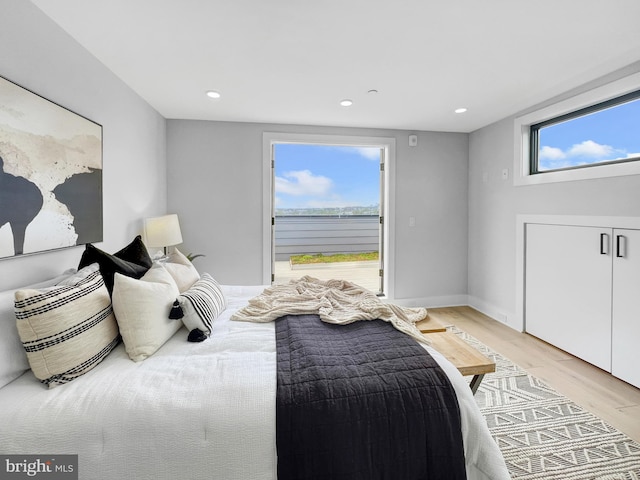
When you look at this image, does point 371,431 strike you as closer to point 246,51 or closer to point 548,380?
point 548,380

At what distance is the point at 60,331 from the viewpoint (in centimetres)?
126

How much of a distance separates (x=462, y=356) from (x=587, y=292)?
69.9 inches

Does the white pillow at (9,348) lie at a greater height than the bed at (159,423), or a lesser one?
greater

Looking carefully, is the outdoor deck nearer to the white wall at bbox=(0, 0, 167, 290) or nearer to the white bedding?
the white wall at bbox=(0, 0, 167, 290)

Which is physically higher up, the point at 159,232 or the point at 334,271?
the point at 159,232

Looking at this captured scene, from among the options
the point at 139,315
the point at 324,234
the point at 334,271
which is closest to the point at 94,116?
the point at 139,315

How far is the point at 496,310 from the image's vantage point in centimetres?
387

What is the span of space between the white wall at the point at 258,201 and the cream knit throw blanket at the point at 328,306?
5.23ft

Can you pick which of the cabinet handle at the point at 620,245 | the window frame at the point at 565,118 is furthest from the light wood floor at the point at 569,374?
the window frame at the point at 565,118

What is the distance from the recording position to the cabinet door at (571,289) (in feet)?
8.62

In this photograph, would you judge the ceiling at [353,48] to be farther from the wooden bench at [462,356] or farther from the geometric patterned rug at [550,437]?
the geometric patterned rug at [550,437]

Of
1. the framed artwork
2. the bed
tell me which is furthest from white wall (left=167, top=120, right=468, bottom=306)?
the bed

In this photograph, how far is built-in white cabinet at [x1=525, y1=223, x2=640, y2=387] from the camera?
2.43 metres

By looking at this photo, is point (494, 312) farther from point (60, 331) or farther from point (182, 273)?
point (60, 331)
